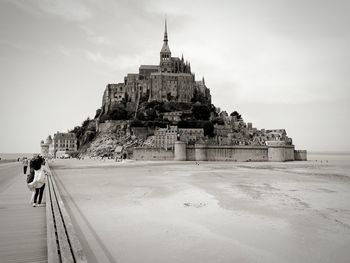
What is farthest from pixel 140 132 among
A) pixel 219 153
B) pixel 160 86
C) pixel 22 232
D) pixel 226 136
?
pixel 22 232

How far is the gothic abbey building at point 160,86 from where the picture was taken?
84375mm

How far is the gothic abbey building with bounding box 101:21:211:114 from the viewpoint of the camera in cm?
8438

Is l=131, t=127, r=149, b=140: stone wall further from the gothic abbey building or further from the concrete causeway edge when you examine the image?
the concrete causeway edge

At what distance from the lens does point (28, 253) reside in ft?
16.8

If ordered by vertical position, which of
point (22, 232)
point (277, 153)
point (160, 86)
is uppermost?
point (160, 86)

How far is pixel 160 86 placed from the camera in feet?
277

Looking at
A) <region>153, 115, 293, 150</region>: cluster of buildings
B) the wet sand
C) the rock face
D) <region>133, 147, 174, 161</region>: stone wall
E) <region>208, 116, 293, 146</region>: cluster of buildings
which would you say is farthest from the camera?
<region>208, 116, 293, 146</region>: cluster of buildings

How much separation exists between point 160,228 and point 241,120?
8467 cm

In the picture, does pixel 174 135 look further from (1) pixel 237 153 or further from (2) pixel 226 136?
(2) pixel 226 136

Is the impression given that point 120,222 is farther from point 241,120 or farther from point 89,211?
point 241,120

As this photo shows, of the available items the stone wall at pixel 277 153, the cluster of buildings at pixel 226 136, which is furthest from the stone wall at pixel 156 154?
the stone wall at pixel 277 153

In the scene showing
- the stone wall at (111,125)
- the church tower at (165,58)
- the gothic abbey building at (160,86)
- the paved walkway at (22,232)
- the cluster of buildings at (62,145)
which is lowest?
the paved walkway at (22,232)

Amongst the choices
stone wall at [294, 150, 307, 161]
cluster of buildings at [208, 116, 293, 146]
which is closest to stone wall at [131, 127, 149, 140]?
cluster of buildings at [208, 116, 293, 146]

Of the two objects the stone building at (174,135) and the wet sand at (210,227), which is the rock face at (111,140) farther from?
the wet sand at (210,227)
